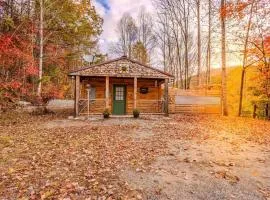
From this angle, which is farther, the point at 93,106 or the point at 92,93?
the point at 92,93

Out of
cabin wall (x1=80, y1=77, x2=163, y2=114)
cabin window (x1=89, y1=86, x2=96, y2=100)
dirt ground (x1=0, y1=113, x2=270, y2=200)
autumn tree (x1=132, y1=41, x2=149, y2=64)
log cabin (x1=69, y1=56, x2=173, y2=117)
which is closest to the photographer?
dirt ground (x1=0, y1=113, x2=270, y2=200)

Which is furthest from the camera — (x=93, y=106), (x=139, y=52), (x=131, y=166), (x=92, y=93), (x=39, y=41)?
(x=139, y=52)

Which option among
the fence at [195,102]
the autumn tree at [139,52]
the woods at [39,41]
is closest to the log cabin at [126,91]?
the fence at [195,102]

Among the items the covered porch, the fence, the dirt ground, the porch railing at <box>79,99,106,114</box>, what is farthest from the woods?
the fence

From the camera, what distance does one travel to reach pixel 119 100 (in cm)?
1756

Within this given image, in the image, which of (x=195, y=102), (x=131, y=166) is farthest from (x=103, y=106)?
(x=131, y=166)

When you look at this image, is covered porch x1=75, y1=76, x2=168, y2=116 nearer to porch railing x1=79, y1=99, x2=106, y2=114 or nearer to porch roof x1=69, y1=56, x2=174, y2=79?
porch railing x1=79, y1=99, x2=106, y2=114

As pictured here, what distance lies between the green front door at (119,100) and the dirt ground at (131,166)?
25.5 feet

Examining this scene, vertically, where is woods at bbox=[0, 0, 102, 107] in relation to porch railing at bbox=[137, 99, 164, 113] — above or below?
above

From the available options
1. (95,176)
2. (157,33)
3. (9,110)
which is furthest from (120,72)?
(157,33)

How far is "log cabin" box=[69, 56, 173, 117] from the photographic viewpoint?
15957 mm

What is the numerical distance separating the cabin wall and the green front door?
0.74 feet

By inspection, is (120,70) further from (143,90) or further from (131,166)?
(131,166)

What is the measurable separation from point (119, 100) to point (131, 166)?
39.2 ft
